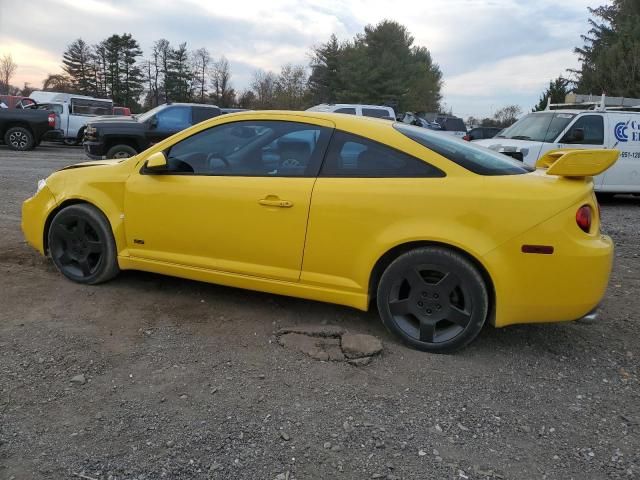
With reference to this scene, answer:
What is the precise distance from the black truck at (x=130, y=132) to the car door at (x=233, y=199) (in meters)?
8.76

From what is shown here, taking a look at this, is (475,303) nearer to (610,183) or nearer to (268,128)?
(268,128)

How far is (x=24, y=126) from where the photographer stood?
55.1 feet

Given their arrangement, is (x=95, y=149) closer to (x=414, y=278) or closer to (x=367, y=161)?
(x=367, y=161)

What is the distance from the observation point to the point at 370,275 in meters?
3.50

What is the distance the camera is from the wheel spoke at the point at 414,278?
336cm

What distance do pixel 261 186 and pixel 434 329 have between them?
152 centimetres

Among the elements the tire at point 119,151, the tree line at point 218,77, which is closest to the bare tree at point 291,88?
the tree line at point 218,77

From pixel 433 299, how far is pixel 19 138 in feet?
57.2

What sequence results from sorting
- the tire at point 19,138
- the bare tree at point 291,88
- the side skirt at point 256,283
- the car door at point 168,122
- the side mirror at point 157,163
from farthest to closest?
the bare tree at point 291,88 → the tire at point 19,138 → the car door at point 168,122 → the side mirror at point 157,163 → the side skirt at point 256,283

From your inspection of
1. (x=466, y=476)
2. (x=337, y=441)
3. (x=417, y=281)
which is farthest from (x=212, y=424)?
(x=417, y=281)

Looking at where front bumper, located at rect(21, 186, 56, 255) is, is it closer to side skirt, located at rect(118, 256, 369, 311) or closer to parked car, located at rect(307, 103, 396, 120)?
side skirt, located at rect(118, 256, 369, 311)

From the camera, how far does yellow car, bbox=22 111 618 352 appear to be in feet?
10.4

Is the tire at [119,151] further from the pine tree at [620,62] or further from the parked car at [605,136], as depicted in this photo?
the pine tree at [620,62]

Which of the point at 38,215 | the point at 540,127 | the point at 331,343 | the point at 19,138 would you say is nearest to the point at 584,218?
the point at 331,343
